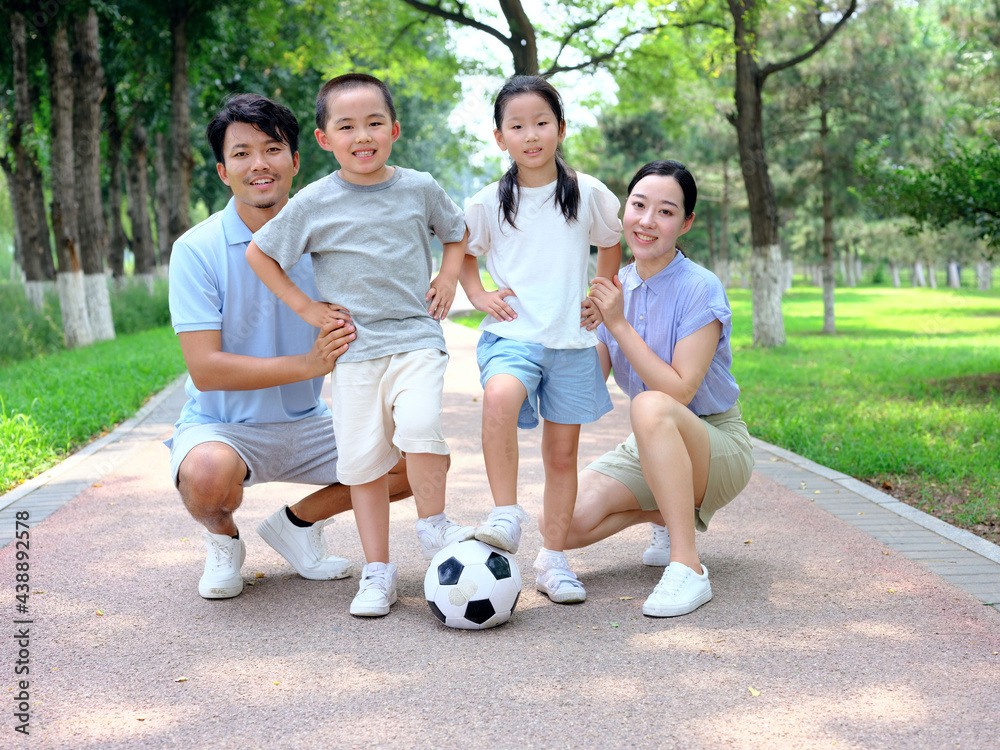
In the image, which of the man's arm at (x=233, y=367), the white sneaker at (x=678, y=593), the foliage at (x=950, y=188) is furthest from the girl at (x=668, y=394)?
the foliage at (x=950, y=188)

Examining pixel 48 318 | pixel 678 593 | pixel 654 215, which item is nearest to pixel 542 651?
pixel 678 593

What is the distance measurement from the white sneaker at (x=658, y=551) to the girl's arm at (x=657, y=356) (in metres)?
0.81

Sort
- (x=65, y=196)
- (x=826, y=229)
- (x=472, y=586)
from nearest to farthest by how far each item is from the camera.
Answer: (x=472, y=586) → (x=65, y=196) → (x=826, y=229)

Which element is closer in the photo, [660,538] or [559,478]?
[559,478]

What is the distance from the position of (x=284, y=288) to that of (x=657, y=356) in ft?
5.01

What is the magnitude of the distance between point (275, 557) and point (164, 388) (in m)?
6.95

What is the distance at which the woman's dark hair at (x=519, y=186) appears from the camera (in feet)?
12.3

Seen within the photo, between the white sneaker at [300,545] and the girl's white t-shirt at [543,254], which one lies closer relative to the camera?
the girl's white t-shirt at [543,254]

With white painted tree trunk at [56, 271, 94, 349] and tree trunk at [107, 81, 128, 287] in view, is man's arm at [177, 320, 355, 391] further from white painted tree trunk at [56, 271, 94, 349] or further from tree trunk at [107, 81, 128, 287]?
tree trunk at [107, 81, 128, 287]

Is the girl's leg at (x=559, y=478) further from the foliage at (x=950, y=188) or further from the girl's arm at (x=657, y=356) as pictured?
the foliage at (x=950, y=188)

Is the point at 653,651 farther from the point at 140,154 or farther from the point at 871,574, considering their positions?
the point at 140,154

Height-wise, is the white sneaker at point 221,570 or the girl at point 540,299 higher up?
the girl at point 540,299

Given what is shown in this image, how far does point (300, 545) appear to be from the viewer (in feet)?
13.9

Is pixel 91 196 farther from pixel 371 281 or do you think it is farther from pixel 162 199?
pixel 371 281
